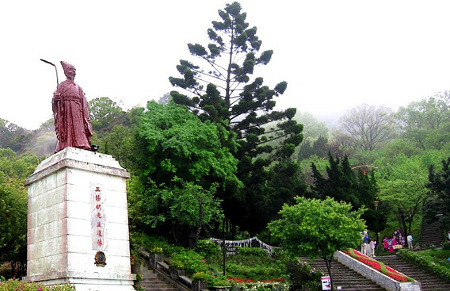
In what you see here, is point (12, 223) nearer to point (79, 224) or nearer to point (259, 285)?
point (79, 224)

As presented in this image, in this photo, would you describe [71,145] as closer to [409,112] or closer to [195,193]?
[195,193]

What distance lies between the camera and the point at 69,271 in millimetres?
8070

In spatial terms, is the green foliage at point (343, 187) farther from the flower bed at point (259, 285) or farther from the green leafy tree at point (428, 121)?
the green leafy tree at point (428, 121)

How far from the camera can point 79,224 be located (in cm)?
853

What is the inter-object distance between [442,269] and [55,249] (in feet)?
51.2

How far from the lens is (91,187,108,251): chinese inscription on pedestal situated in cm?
873

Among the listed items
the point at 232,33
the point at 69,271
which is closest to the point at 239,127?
the point at 232,33

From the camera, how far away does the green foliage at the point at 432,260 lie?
737 inches

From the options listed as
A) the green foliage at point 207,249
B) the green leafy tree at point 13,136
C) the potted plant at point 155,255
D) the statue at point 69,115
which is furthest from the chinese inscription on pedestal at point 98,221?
the green leafy tree at point 13,136

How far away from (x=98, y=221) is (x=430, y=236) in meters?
21.2

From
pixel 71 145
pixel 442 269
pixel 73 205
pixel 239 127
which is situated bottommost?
pixel 442 269

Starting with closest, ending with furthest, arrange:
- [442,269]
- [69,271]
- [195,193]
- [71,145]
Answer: [69,271] < [71,145] < [195,193] < [442,269]

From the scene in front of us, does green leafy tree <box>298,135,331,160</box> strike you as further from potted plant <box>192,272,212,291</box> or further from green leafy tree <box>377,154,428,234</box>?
potted plant <box>192,272,212,291</box>

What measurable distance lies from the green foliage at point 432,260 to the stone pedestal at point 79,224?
14.1 meters
